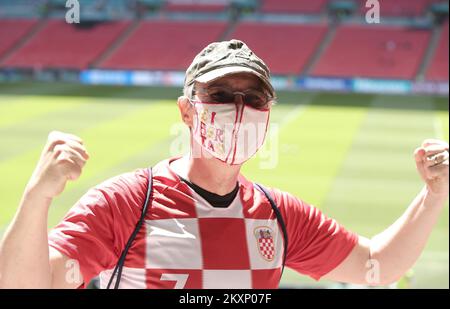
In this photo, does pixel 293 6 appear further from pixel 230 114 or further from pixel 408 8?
pixel 230 114

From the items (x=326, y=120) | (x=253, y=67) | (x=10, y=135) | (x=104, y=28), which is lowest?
(x=253, y=67)

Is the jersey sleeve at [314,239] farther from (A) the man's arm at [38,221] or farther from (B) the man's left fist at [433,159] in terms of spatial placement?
(A) the man's arm at [38,221]

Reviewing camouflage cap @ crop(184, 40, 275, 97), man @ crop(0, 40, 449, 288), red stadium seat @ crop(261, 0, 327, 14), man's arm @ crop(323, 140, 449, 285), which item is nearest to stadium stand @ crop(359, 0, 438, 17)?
red stadium seat @ crop(261, 0, 327, 14)

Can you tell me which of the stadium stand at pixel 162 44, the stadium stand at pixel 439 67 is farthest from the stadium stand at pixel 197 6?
the stadium stand at pixel 439 67

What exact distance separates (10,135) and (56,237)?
492 inches

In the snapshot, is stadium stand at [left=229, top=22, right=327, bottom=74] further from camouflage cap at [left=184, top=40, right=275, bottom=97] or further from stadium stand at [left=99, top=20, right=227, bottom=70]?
camouflage cap at [left=184, top=40, right=275, bottom=97]

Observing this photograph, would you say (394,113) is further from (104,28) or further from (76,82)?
(104,28)

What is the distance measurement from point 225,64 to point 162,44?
2342 centimetres

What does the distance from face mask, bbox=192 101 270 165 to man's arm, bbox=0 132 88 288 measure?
51 cm

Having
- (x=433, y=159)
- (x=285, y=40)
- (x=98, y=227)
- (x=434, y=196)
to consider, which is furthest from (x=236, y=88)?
(x=285, y=40)

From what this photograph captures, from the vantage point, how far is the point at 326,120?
53.8 feet

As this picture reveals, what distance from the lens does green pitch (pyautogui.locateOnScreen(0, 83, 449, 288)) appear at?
27.8 feet

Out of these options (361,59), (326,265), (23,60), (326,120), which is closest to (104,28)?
(23,60)

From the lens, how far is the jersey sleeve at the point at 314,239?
2436 mm
